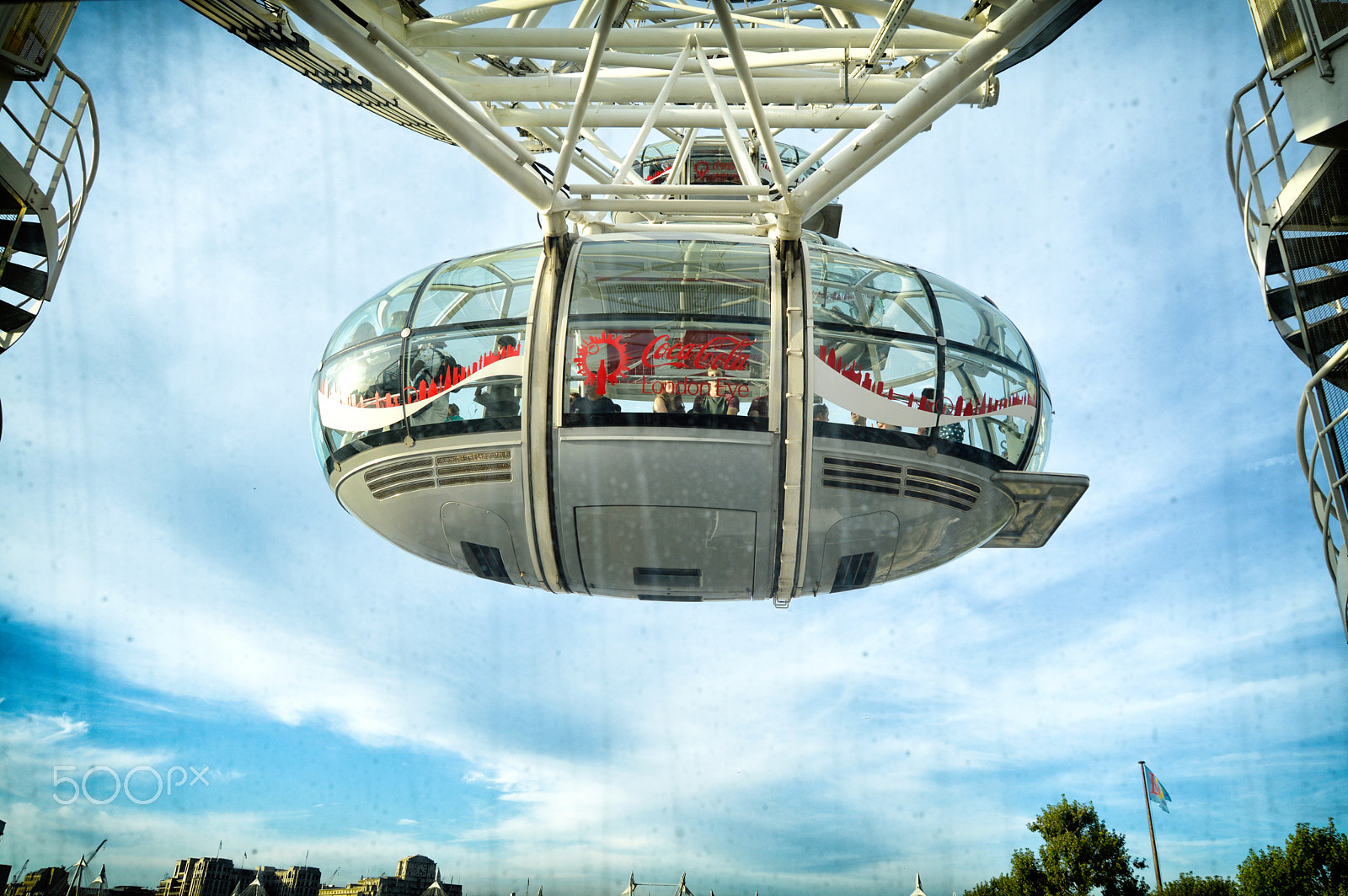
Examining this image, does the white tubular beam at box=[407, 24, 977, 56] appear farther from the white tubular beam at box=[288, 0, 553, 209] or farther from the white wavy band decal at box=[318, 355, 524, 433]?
the white wavy band decal at box=[318, 355, 524, 433]

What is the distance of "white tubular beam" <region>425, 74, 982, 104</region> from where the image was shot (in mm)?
13523

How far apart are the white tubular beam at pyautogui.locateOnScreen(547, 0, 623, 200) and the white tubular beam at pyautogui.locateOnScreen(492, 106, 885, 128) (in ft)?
14.9

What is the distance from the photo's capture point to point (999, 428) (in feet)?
32.9

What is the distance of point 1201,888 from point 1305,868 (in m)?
3.97

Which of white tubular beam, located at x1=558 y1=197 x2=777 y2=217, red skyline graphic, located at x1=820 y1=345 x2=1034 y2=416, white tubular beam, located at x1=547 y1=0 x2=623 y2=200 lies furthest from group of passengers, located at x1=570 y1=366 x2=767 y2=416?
white tubular beam, located at x1=547 y1=0 x2=623 y2=200

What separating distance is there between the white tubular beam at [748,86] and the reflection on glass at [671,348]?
3.35 feet

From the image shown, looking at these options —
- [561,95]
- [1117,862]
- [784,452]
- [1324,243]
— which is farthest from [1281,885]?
[561,95]

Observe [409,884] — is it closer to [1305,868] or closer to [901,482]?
[1305,868]

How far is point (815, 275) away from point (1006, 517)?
3543mm

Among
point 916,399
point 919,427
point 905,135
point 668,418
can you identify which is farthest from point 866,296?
point 668,418

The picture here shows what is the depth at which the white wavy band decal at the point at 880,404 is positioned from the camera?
30.2 feet

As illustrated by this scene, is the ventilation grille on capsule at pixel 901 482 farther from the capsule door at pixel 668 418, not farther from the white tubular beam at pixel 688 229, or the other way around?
the white tubular beam at pixel 688 229

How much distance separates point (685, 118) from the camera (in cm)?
1402

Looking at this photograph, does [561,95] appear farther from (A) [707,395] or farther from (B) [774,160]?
(A) [707,395]
